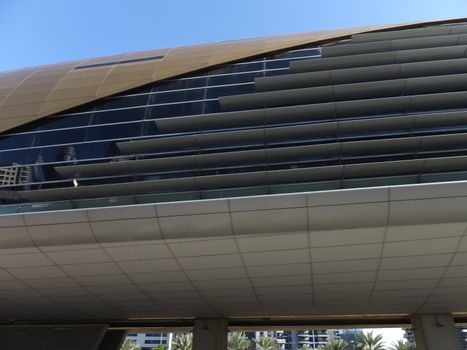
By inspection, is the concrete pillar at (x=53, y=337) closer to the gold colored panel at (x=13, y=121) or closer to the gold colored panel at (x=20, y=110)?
the gold colored panel at (x=13, y=121)

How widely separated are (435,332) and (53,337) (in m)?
13.3

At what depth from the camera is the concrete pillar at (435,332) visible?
13.0m

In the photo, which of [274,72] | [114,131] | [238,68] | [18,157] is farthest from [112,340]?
[274,72]

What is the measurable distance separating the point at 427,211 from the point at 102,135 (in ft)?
31.6

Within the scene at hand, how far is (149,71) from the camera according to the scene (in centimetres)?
1538

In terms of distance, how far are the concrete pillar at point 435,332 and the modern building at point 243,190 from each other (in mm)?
60

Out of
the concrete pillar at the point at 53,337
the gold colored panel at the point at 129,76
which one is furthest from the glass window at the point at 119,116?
the concrete pillar at the point at 53,337

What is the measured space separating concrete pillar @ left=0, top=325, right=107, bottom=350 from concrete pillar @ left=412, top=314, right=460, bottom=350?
10960mm

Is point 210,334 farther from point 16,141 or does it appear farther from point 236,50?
point 236,50

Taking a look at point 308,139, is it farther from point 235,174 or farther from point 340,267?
point 340,267

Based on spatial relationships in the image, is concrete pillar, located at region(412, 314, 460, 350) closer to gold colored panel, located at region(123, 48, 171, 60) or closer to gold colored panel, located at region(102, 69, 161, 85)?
gold colored panel, located at region(102, 69, 161, 85)

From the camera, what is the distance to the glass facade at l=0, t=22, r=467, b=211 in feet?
35.2

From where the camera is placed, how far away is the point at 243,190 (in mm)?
9625

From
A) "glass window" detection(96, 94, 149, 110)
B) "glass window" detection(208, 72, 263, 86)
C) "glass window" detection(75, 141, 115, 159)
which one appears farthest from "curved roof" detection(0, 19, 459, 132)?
"glass window" detection(75, 141, 115, 159)
